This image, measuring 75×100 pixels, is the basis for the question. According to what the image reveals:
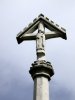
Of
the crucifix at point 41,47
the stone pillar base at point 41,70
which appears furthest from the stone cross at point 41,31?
the stone pillar base at point 41,70

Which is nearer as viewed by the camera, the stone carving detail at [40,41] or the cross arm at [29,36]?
the stone carving detail at [40,41]

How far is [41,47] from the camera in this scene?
1738 centimetres

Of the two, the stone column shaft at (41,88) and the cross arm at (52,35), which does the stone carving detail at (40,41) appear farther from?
the stone column shaft at (41,88)

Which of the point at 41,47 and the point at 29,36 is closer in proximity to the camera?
the point at 41,47

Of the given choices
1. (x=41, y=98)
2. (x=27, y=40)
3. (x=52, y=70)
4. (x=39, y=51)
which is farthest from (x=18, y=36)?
(x=41, y=98)

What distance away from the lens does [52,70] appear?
16312 millimetres

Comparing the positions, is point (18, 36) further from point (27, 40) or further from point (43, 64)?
point (43, 64)

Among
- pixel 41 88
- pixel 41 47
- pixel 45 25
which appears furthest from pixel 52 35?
pixel 41 88

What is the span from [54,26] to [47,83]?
3.29 meters

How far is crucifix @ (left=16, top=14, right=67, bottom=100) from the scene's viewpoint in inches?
621

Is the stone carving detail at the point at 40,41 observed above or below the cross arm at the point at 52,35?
below

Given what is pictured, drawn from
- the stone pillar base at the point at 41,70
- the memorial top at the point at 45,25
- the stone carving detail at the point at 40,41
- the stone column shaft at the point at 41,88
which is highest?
the memorial top at the point at 45,25

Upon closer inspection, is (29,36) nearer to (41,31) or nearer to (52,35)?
(41,31)

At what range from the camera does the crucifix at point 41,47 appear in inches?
621
